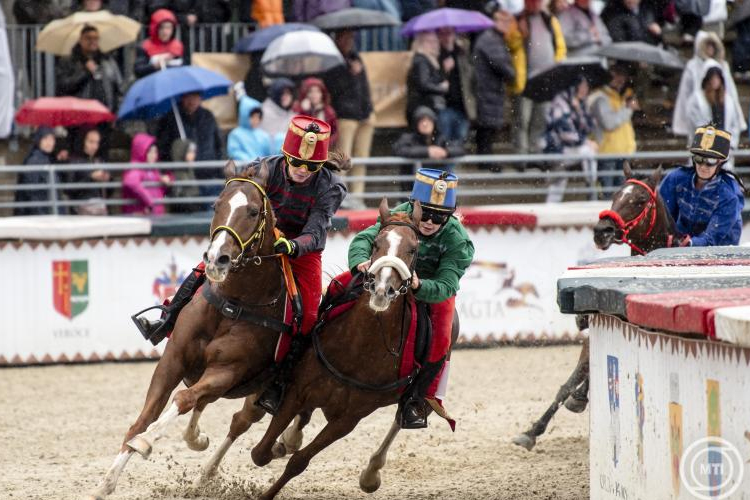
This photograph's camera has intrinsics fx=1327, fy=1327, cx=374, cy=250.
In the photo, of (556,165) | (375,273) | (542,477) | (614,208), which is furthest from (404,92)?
→ (375,273)

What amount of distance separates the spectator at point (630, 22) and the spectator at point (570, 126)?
152 centimetres

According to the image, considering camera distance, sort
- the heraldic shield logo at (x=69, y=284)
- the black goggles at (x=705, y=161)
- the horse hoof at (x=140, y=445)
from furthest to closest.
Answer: the heraldic shield logo at (x=69, y=284) < the black goggles at (x=705, y=161) < the horse hoof at (x=140, y=445)

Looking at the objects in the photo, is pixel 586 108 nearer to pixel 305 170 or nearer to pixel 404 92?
pixel 404 92

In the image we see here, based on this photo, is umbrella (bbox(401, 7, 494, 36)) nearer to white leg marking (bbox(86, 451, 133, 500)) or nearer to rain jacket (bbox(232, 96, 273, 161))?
rain jacket (bbox(232, 96, 273, 161))

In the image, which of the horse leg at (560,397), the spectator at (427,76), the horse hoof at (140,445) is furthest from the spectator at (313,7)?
the horse hoof at (140,445)

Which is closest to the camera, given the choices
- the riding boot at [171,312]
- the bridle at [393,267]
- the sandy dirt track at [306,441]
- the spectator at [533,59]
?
the bridle at [393,267]

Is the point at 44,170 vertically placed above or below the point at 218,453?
above

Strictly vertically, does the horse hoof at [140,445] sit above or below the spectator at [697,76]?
below

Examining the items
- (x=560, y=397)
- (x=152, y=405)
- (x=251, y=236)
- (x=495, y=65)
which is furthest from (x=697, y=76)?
(x=152, y=405)

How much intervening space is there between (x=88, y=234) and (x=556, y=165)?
583 cm

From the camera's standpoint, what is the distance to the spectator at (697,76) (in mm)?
16422

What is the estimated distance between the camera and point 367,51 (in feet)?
55.5

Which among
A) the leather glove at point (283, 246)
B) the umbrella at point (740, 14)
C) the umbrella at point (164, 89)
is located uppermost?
the umbrella at point (740, 14)

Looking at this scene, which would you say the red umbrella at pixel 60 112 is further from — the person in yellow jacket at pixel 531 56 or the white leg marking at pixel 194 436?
the white leg marking at pixel 194 436
